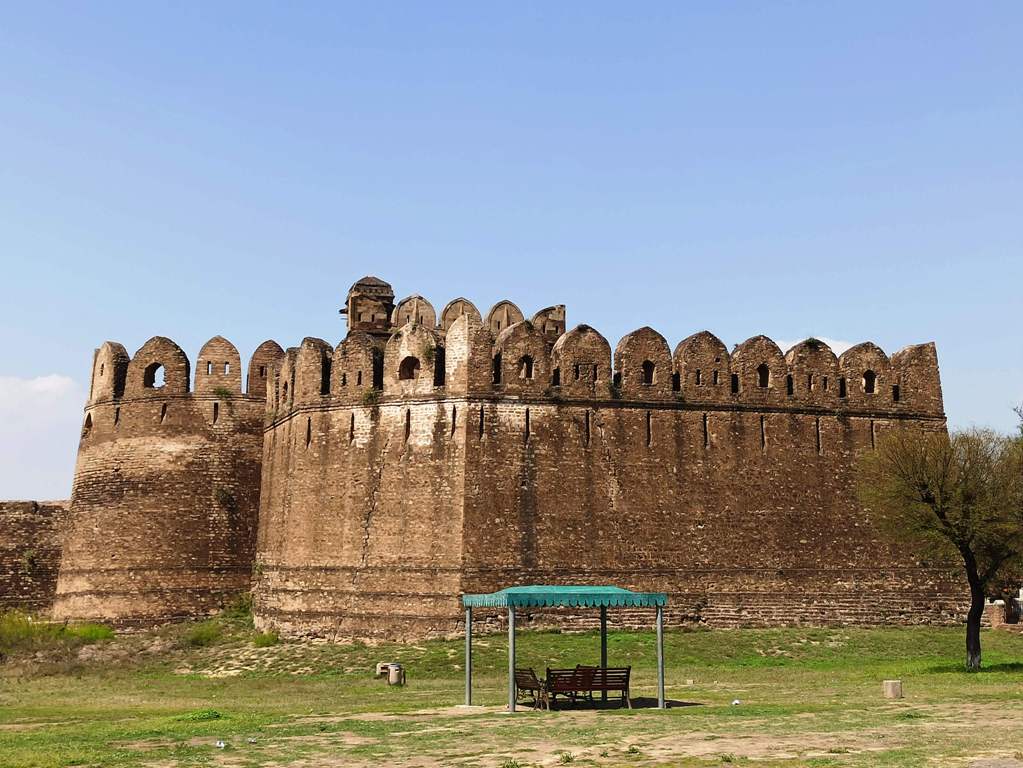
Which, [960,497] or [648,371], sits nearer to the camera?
[960,497]

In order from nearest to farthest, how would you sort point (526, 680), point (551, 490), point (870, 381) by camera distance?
point (526, 680)
point (551, 490)
point (870, 381)

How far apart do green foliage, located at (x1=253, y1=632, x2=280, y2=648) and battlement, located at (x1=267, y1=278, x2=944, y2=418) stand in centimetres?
638

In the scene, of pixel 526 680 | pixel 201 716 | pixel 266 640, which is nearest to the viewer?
pixel 201 716

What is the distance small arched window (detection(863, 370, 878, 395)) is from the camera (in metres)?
32.9

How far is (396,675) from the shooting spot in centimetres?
2412

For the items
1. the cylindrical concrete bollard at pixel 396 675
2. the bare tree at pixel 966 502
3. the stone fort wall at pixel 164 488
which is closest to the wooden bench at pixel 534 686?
the cylindrical concrete bollard at pixel 396 675

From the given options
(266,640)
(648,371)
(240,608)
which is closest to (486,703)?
(266,640)

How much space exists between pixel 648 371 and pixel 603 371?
1.42 meters

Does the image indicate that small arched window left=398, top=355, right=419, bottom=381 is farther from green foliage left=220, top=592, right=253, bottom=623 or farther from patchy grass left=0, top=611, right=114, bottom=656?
patchy grass left=0, top=611, right=114, bottom=656

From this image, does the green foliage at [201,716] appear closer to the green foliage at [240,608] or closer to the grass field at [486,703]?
the grass field at [486,703]

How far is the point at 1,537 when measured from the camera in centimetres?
3697

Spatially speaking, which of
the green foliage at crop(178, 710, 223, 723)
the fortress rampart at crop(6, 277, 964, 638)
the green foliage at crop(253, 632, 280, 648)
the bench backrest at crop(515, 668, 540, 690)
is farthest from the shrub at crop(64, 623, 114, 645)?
the bench backrest at crop(515, 668, 540, 690)

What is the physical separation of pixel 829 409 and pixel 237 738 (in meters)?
21.4

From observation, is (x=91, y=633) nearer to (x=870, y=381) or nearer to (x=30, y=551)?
(x=30, y=551)
